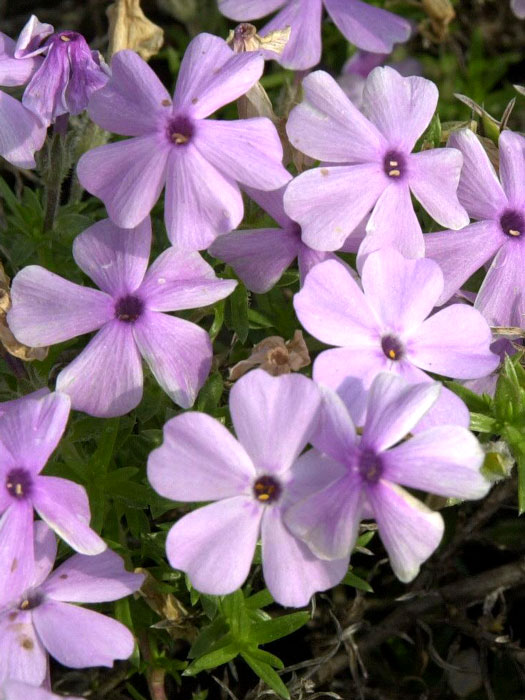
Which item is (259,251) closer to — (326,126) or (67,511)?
(326,126)

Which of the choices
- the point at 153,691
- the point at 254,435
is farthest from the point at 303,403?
the point at 153,691

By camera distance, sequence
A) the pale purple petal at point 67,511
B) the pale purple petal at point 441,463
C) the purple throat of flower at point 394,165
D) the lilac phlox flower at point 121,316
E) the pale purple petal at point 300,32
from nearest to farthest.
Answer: the pale purple petal at point 441,463, the pale purple petal at point 67,511, the lilac phlox flower at point 121,316, the purple throat of flower at point 394,165, the pale purple petal at point 300,32

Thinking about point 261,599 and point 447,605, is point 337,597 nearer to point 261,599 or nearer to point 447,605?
point 447,605

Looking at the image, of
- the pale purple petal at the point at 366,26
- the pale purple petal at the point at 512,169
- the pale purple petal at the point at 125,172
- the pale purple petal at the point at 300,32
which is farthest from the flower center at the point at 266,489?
the pale purple petal at the point at 366,26

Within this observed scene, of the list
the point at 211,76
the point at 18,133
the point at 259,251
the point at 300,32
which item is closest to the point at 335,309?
the point at 259,251

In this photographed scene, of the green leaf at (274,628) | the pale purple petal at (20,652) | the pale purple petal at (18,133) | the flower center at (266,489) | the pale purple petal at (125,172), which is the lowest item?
the green leaf at (274,628)

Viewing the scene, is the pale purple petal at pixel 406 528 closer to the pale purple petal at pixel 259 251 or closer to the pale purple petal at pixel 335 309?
the pale purple petal at pixel 335 309

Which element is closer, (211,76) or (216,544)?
(216,544)
